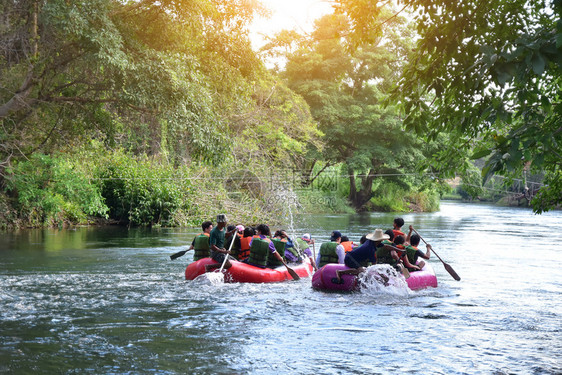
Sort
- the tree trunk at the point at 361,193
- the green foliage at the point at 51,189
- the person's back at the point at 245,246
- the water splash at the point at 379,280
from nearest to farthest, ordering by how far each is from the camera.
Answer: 1. the water splash at the point at 379,280
2. the person's back at the point at 245,246
3. the green foliage at the point at 51,189
4. the tree trunk at the point at 361,193

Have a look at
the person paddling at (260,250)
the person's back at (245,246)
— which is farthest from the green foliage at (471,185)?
the person's back at (245,246)

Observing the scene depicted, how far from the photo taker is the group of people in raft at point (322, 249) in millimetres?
10984

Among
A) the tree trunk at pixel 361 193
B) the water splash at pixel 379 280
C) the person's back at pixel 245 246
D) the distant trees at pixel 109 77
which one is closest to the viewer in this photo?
the water splash at pixel 379 280

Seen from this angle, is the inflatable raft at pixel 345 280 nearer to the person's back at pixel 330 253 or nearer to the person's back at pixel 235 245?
the person's back at pixel 330 253

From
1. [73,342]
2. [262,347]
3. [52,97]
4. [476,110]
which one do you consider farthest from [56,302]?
[52,97]

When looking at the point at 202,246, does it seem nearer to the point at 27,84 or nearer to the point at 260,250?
the point at 260,250

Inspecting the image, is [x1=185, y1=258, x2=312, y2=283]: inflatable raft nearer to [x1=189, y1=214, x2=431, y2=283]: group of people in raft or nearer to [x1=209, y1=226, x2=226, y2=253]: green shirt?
[x1=189, y1=214, x2=431, y2=283]: group of people in raft

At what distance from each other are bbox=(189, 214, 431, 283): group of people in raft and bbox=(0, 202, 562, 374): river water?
1.90 feet

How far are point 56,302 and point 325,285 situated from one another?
15.1ft

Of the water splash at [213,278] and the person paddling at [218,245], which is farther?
the person paddling at [218,245]

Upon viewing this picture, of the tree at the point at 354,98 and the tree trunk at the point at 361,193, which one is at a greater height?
the tree at the point at 354,98

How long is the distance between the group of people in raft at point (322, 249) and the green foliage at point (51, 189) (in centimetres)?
1013

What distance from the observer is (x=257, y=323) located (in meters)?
8.62

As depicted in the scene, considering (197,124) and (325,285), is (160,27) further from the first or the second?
(325,285)
